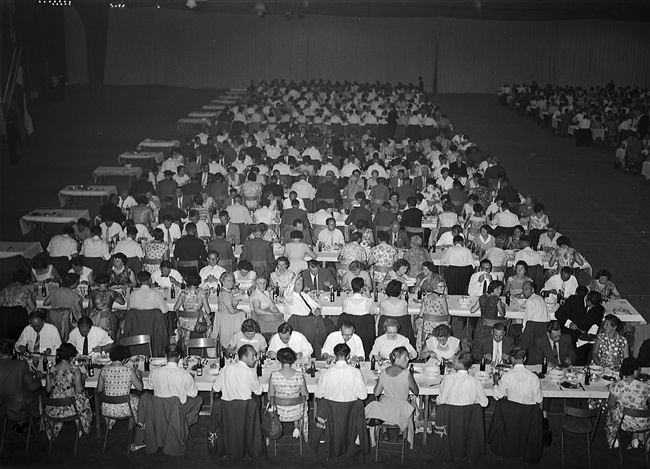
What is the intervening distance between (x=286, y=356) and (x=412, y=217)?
646 centimetres

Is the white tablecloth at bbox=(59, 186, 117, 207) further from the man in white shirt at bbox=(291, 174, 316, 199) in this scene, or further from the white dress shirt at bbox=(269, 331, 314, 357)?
the white dress shirt at bbox=(269, 331, 314, 357)

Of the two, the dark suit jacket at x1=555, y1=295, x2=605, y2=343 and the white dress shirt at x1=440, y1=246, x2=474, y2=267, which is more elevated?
the white dress shirt at x1=440, y1=246, x2=474, y2=267

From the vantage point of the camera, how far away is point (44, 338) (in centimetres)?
927

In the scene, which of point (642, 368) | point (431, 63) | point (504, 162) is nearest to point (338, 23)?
point (431, 63)

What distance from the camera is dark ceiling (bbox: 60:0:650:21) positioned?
3281 centimetres

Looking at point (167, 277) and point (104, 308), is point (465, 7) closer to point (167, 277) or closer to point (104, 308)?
point (167, 277)

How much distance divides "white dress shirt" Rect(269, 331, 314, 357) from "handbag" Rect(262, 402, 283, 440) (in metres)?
0.88

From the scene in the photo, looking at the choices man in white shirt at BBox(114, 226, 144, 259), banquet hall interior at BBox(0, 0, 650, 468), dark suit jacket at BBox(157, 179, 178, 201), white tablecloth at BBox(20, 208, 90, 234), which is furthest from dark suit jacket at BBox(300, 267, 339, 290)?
dark suit jacket at BBox(157, 179, 178, 201)

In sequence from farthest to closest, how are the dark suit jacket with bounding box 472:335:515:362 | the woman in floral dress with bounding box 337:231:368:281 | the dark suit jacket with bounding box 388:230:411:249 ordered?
the dark suit jacket with bounding box 388:230:411:249 → the woman in floral dress with bounding box 337:231:368:281 → the dark suit jacket with bounding box 472:335:515:362

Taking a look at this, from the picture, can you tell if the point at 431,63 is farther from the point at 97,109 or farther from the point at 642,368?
the point at 642,368

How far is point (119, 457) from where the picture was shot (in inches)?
331

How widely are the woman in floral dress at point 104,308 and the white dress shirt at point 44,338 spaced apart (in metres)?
0.74

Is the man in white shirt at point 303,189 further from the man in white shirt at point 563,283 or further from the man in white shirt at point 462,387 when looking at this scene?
the man in white shirt at point 462,387

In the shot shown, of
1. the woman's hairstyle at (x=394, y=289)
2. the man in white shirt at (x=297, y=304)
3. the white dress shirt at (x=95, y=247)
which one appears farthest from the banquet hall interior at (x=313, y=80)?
the woman's hairstyle at (x=394, y=289)
